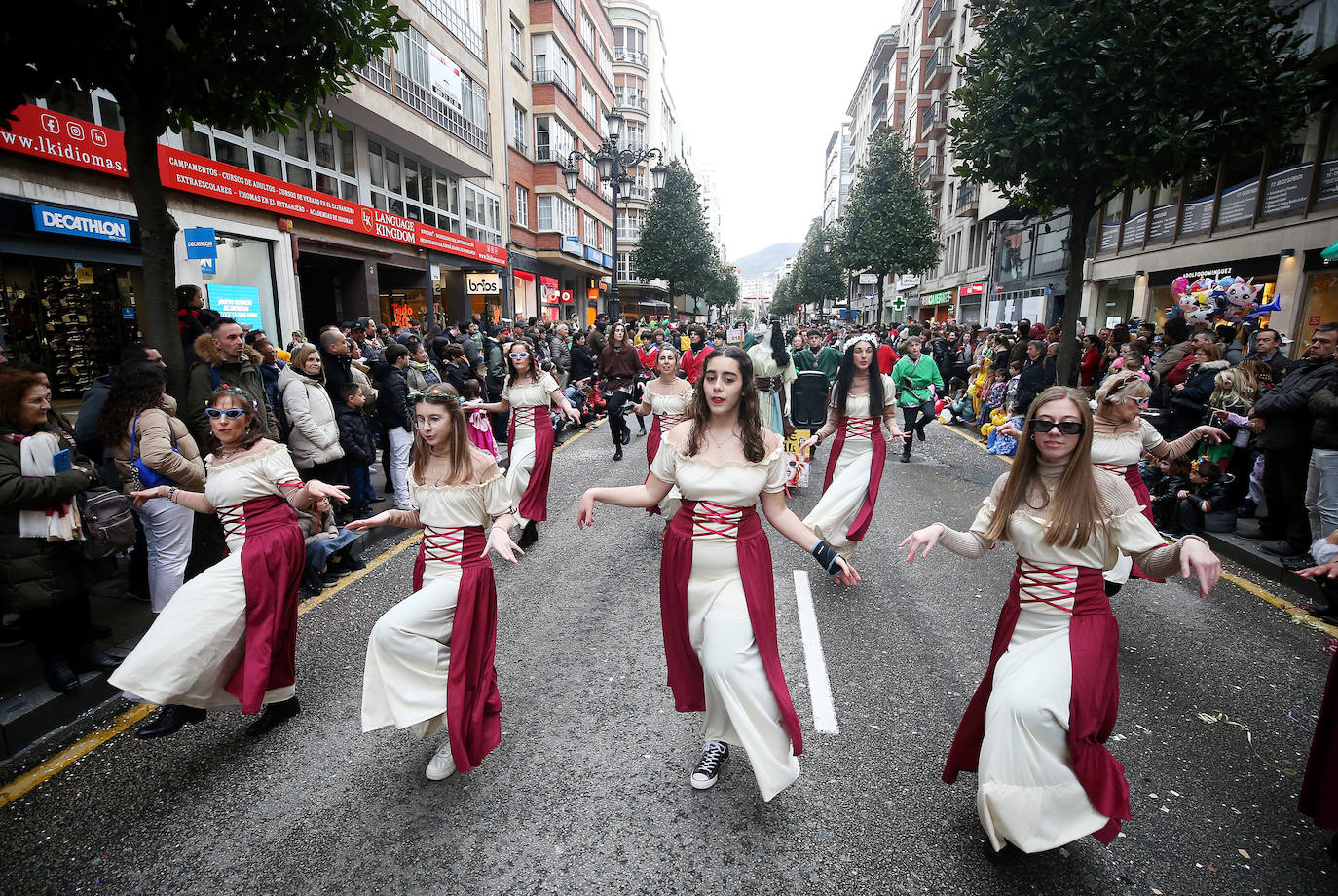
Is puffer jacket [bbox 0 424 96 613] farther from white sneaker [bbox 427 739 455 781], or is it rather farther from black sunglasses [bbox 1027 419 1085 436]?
black sunglasses [bbox 1027 419 1085 436]

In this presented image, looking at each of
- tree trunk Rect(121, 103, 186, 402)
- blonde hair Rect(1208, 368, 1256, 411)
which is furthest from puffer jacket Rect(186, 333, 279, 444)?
blonde hair Rect(1208, 368, 1256, 411)

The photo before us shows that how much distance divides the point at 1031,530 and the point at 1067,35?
9.54 m

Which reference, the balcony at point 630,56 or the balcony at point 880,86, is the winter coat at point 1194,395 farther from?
the balcony at point 880,86

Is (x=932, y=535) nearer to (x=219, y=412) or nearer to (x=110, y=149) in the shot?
(x=219, y=412)

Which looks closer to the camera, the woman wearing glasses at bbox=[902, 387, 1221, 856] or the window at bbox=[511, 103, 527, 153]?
the woman wearing glasses at bbox=[902, 387, 1221, 856]

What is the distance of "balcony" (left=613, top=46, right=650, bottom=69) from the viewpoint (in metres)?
57.4

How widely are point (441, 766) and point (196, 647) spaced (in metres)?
1.30

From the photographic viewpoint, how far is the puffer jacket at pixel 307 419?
20.2 feet

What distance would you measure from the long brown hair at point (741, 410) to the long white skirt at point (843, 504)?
2810 mm

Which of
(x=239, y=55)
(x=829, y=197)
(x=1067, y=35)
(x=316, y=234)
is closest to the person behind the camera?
(x=239, y=55)

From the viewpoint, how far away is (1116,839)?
9.18 ft

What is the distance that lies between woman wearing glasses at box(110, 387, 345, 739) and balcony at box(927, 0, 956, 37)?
1901 inches

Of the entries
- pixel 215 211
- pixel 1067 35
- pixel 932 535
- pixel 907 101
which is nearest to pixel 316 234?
pixel 215 211

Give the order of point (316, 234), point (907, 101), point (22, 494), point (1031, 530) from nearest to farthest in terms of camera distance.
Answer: point (1031, 530) → point (22, 494) → point (316, 234) → point (907, 101)
